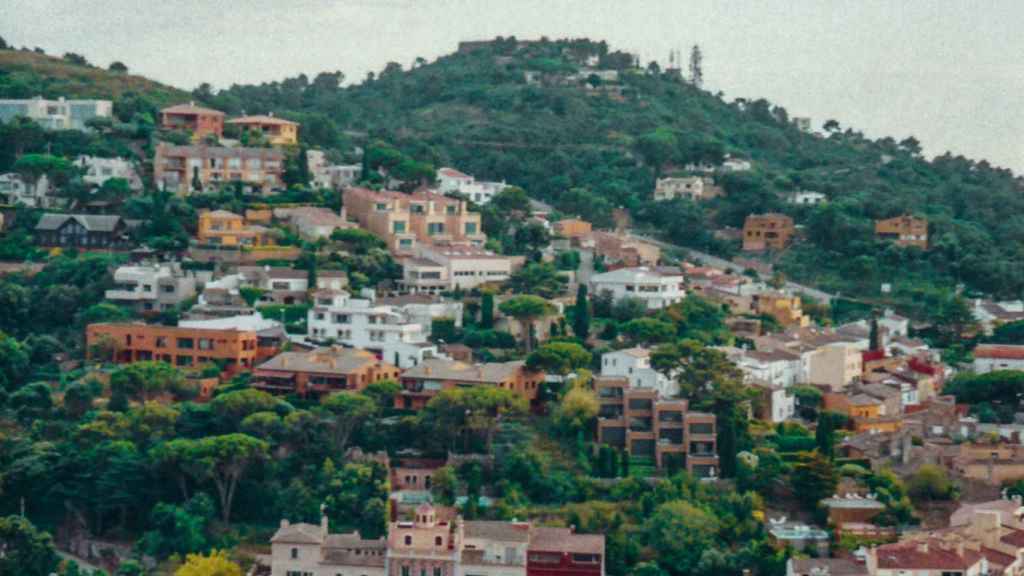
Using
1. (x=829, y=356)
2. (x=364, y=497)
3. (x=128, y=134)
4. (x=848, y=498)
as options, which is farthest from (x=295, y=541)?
(x=128, y=134)

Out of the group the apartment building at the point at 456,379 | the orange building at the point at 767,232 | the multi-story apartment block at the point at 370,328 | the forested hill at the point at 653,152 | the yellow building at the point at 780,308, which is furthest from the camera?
the orange building at the point at 767,232

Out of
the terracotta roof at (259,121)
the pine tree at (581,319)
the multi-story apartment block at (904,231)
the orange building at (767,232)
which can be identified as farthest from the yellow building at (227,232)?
the multi-story apartment block at (904,231)

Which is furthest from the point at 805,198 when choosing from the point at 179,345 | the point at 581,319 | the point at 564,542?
the point at 564,542

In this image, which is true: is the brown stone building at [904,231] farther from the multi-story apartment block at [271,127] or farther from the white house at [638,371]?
the white house at [638,371]

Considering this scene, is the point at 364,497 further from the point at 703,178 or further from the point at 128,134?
the point at 703,178

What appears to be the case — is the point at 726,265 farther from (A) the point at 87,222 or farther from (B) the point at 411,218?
(A) the point at 87,222
